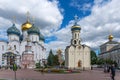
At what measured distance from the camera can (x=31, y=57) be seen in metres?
79.1

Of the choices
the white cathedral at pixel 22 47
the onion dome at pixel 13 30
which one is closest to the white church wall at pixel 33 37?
the white cathedral at pixel 22 47

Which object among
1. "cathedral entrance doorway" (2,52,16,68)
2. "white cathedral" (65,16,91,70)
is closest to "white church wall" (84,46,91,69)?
"white cathedral" (65,16,91,70)

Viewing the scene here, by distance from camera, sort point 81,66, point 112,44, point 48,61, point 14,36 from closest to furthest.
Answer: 1. point 81,66
2. point 14,36
3. point 48,61
4. point 112,44

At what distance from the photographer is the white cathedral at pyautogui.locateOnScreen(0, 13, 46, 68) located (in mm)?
78438

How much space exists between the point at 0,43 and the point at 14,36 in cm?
675

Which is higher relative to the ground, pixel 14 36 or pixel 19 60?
pixel 14 36

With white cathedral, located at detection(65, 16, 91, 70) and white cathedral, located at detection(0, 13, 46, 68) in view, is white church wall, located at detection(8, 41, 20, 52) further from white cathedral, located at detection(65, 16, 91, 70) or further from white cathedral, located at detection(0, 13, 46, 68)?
white cathedral, located at detection(65, 16, 91, 70)

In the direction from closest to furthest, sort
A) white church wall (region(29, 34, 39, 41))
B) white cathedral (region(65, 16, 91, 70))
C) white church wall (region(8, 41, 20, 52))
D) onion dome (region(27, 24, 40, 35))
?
white cathedral (region(65, 16, 91, 70))
white church wall (region(8, 41, 20, 52))
onion dome (region(27, 24, 40, 35))
white church wall (region(29, 34, 39, 41))

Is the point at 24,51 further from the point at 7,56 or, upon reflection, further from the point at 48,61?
the point at 48,61

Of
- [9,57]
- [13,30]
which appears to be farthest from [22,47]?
[13,30]

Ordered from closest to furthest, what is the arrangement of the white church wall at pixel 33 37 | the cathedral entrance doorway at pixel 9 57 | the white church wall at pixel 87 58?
1. the white church wall at pixel 87 58
2. the cathedral entrance doorway at pixel 9 57
3. the white church wall at pixel 33 37

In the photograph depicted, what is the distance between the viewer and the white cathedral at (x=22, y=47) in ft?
257

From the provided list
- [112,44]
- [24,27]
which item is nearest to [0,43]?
[24,27]

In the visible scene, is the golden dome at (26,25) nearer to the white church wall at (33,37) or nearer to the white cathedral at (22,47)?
the white cathedral at (22,47)
